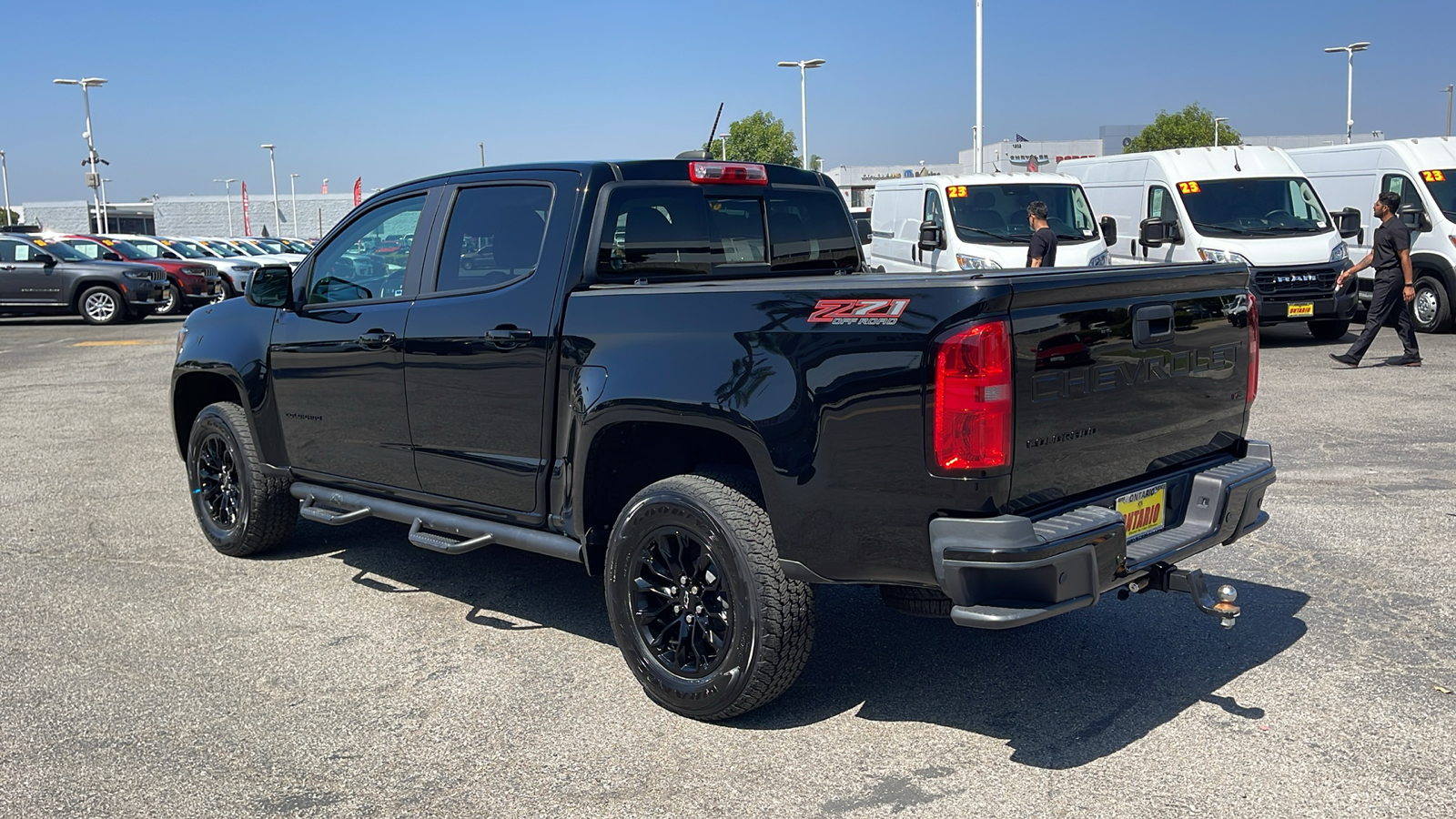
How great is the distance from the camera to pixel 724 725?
4191 mm

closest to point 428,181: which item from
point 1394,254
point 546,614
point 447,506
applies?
point 447,506

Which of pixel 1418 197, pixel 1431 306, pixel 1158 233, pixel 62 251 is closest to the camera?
pixel 1158 233

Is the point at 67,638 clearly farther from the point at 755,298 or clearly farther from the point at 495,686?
the point at 755,298

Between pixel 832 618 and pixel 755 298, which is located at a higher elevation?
pixel 755 298

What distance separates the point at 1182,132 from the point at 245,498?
7739cm

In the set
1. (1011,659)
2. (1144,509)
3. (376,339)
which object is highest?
(376,339)

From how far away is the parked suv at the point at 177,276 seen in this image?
26.1 m

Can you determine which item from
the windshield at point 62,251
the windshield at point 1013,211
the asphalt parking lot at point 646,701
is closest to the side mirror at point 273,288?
the asphalt parking lot at point 646,701

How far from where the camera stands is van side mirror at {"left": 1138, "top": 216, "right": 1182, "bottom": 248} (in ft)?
49.5

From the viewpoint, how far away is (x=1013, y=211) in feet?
50.1

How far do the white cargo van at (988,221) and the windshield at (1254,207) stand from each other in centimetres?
143

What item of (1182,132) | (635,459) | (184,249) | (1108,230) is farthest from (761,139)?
(635,459)

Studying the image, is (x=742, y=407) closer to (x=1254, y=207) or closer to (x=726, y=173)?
(x=726, y=173)

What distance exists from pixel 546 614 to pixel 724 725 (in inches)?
58.6
